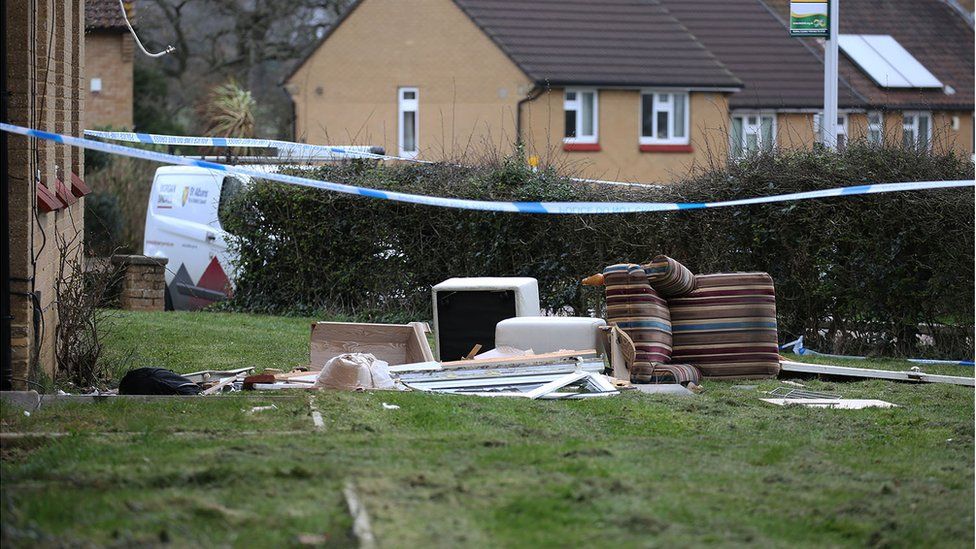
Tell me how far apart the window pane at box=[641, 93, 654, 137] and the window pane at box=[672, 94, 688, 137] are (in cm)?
63

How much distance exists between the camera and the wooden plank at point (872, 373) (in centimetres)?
1060

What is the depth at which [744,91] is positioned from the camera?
3538 cm

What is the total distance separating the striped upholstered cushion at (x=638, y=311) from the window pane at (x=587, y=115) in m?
23.2

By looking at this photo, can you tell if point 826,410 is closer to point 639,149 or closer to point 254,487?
point 254,487

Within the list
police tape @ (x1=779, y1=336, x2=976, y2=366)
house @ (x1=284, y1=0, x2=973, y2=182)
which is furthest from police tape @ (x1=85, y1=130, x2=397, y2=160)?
house @ (x1=284, y1=0, x2=973, y2=182)

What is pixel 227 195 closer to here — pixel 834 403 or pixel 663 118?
pixel 834 403

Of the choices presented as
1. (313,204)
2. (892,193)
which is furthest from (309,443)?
(313,204)

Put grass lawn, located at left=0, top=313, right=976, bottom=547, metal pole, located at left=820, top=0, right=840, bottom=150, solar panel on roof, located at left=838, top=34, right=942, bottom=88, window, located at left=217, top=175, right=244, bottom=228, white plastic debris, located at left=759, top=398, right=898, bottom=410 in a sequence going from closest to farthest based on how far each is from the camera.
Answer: grass lawn, located at left=0, top=313, right=976, bottom=547
white plastic debris, located at left=759, top=398, right=898, bottom=410
metal pole, located at left=820, top=0, right=840, bottom=150
window, located at left=217, top=175, right=244, bottom=228
solar panel on roof, located at left=838, top=34, right=942, bottom=88

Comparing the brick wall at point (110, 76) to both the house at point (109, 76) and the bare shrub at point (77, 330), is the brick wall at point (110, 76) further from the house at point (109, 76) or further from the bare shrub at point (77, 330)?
the bare shrub at point (77, 330)

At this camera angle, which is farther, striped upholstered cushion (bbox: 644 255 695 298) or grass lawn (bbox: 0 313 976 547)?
striped upholstered cushion (bbox: 644 255 695 298)

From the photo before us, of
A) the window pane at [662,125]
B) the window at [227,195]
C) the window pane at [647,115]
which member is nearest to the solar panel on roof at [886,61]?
the window pane at [662,125]

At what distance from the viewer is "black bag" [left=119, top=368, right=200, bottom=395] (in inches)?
344

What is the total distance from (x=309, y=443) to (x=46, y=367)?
3367 mm

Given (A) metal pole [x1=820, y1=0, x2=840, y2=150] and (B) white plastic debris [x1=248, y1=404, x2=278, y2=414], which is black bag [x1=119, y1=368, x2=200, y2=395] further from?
(A) metal pole [x1=820, y1=0, x2=840, y2=150]
